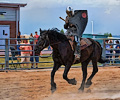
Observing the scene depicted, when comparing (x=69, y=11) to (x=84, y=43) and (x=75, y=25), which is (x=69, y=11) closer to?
(x=75, y=25)

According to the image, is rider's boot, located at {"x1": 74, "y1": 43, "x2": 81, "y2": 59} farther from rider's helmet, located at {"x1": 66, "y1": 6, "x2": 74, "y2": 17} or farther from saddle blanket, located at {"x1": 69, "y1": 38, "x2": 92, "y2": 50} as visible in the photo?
rider's helmet, located at {"x1": 66, "y1": 6, "x2": 74, "y2": 17}

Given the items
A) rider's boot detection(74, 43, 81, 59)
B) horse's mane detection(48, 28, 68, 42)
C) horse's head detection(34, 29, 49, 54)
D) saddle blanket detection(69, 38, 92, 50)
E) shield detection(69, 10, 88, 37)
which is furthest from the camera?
saddle blanket detection(69, 38, 92, 50)

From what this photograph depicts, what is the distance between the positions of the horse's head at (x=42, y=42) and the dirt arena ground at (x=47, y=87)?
1.22 m

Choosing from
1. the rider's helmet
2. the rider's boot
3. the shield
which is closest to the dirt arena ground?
the rider's boot

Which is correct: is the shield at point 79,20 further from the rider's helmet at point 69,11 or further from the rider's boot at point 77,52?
the rider's boot at point 77,52

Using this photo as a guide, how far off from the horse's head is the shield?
932 mm

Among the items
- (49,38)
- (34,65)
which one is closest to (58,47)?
(49,38)

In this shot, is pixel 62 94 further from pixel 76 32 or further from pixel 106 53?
pixel 106 53

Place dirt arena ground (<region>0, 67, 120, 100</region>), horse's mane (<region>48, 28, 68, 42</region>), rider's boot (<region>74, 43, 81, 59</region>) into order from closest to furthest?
dirt arena ground (<region>0, 67, 120, 100</region>)
horse's mane (<region>48, 28, 68, 42</region>)
rider's boot (<region>74, 43, 81, 59</region>)

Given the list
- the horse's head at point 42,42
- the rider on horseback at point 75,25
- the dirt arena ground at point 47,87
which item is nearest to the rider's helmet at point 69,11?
the rider on horseback at point 75,25

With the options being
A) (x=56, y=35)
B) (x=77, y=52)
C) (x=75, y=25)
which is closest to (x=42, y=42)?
(x=56, y=35)

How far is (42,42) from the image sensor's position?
825 centimetres

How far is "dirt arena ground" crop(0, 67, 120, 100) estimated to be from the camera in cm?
834

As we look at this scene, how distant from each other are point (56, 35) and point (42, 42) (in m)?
0.63
